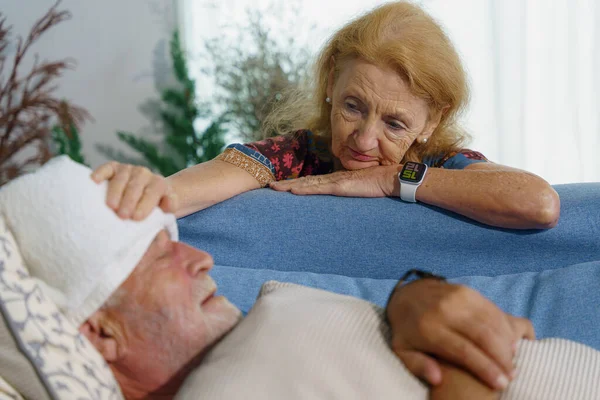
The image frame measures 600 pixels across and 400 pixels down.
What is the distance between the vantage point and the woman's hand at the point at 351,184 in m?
1.84

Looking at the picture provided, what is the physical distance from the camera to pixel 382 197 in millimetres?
1843

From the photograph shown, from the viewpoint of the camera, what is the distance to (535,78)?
414 cm

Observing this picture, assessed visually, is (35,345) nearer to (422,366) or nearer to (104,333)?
(104,333)

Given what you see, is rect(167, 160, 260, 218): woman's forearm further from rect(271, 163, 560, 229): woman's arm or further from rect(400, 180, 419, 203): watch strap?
rect(400, 180, 419, 203): watch strap

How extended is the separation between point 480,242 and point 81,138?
391 centimetres

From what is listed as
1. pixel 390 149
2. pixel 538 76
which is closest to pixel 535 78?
pixel 538 76

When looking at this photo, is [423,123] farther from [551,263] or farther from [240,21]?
[240,21]

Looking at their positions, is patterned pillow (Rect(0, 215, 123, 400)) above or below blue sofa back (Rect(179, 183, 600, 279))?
above

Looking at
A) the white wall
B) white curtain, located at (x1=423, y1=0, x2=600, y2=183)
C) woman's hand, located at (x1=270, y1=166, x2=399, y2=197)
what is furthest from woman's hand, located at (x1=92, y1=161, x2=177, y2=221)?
the white wall

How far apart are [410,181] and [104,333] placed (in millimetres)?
1047

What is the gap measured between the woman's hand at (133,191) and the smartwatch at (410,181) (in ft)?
2.80

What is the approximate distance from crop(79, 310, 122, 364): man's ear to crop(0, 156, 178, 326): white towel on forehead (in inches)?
0.9

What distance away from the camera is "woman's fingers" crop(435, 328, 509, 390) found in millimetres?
891

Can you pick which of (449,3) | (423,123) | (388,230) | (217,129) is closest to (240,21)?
(217,129)
